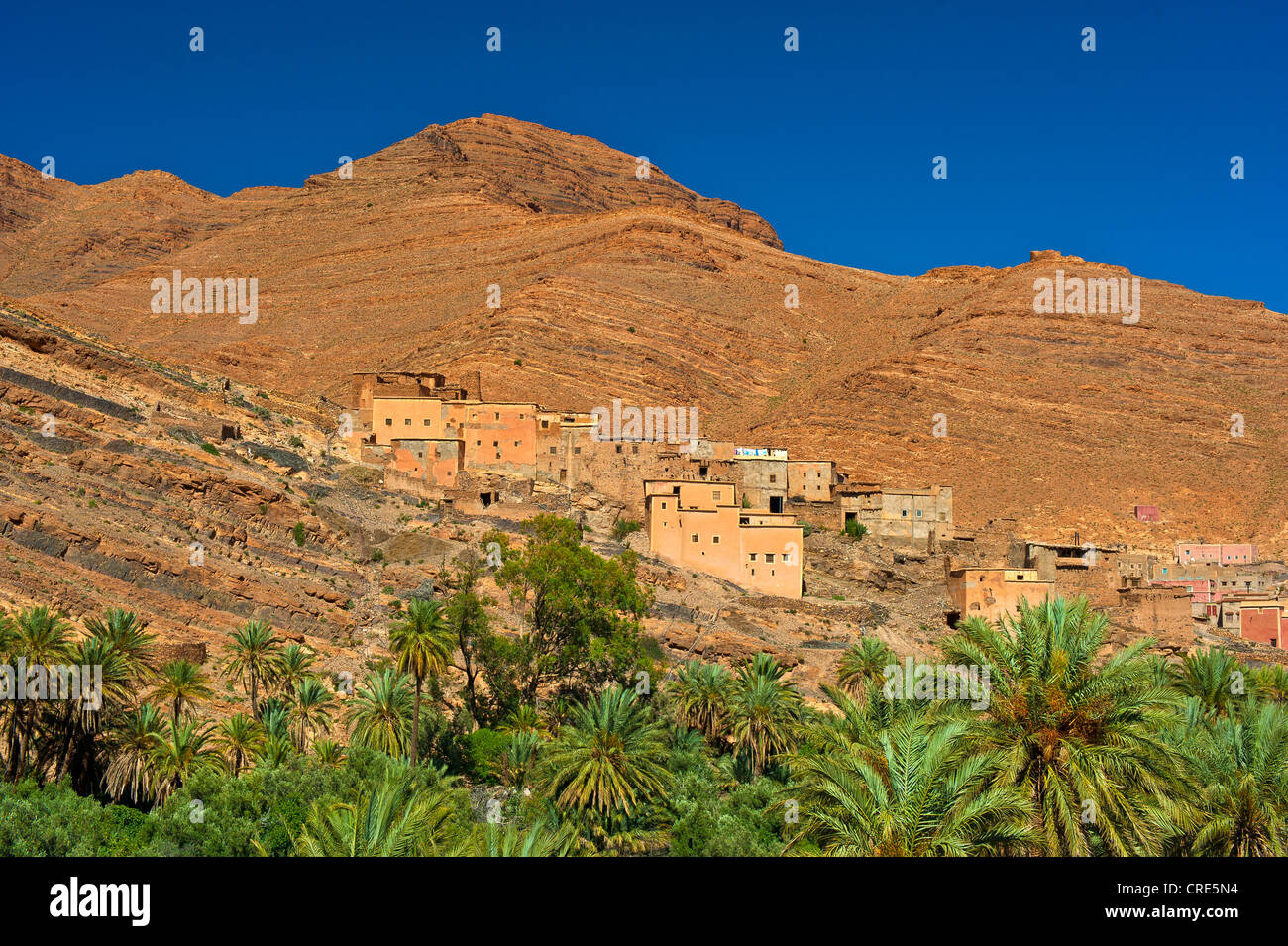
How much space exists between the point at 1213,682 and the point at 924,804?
16.1 meters

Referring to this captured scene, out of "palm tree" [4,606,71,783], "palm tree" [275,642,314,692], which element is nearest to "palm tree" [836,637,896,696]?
"palm tree" [275,642,314,692]

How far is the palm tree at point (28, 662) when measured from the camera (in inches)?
950

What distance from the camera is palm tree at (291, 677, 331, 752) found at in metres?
29.6

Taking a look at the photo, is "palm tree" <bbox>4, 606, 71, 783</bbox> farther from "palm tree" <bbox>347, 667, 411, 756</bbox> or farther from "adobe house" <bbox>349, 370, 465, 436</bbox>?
"adobe house" <bbox>349, 370, 465, 436</bbox>

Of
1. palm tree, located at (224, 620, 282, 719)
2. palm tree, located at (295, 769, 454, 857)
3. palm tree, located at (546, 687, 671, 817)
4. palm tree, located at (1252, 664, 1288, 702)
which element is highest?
palm tree, located at (224, 620, 282, 719)

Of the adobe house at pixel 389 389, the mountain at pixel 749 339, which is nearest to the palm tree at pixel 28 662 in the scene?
the adobe house at pixel 389 389

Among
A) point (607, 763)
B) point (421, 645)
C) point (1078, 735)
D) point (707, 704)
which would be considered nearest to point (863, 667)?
point (707, 704)

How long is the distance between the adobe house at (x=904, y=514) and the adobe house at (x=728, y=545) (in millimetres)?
10140

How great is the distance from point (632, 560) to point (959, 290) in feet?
348

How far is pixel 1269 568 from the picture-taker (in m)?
71.6

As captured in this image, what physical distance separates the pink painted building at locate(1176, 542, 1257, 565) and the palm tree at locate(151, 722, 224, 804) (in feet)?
215

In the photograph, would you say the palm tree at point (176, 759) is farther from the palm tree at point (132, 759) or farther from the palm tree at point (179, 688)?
the palm tree at point (179, 688)

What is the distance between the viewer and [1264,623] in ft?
193
